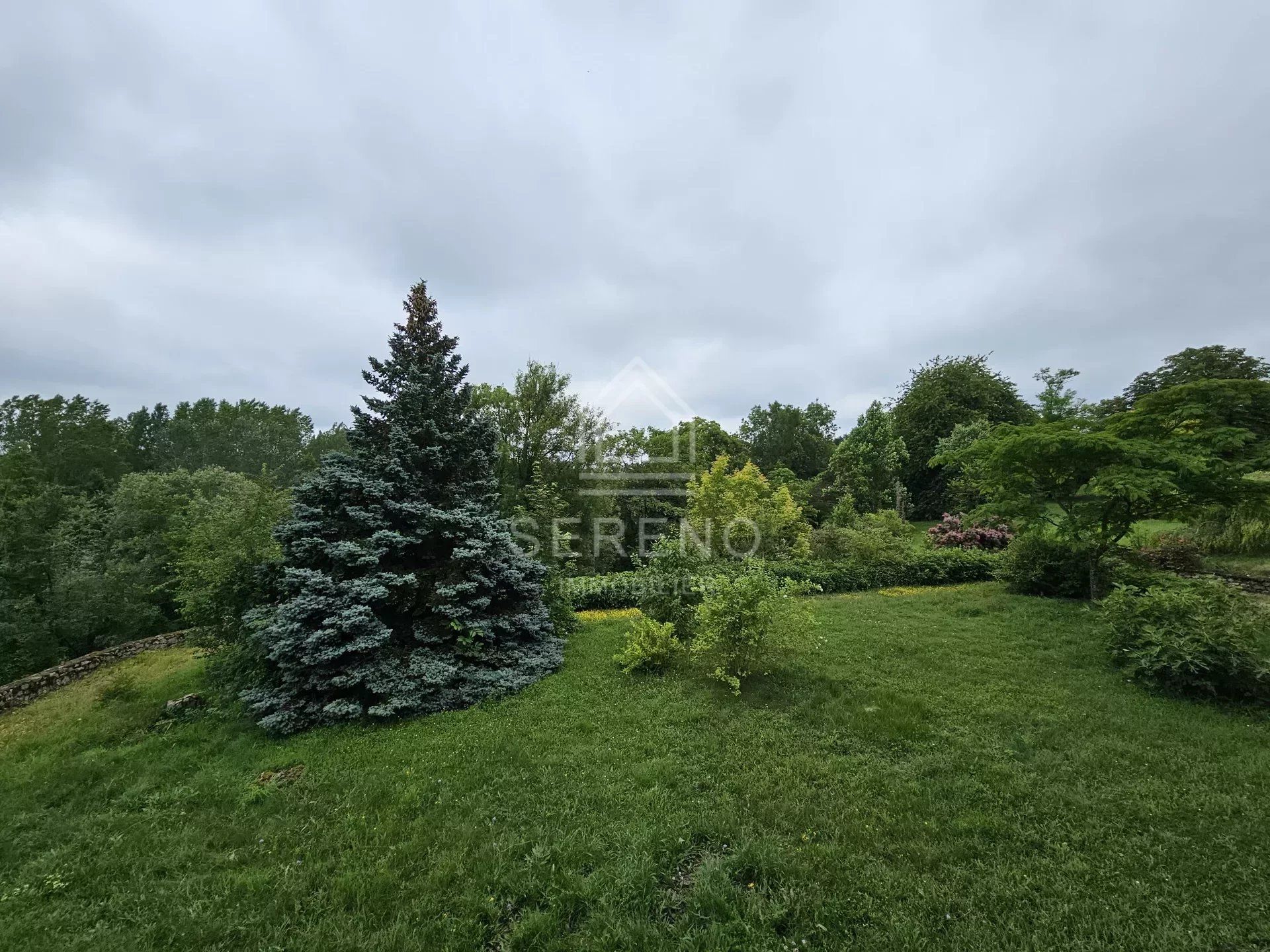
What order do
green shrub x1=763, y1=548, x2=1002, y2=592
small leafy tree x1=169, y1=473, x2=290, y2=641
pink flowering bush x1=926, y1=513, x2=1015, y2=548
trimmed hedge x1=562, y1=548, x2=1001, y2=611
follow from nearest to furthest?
small leafy tree x1=169, y1=473, x2=290, y2=641
trimmed hedge x1=562, y1=548, x2=1001, y2=611
green shrub x1=763, y1=548, x2=1002, y2=592
pink flowering bush x1=926, y1=513, x2=1015, y2=548

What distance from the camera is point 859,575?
1215 centimetres

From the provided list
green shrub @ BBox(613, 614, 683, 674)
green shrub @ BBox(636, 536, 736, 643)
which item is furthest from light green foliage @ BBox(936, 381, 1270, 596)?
green shrub @ BBox(613, 614, 683, 674)

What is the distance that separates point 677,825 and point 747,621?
9.24ft

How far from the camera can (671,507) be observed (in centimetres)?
1702

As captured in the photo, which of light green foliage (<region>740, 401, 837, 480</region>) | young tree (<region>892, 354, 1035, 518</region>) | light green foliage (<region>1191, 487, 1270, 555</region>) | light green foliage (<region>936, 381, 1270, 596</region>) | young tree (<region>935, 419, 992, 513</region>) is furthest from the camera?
light green foliage (<region>740, 401, 837, 480</region>)

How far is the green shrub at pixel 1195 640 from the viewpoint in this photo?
481cm

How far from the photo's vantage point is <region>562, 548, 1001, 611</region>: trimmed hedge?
430 inches

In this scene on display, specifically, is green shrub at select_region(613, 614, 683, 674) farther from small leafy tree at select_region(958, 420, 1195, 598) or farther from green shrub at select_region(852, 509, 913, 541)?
green shrub at select_region(852, 509, 913, 541)

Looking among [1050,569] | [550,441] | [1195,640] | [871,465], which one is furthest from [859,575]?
[871,465]

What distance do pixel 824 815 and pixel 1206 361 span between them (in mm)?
28363

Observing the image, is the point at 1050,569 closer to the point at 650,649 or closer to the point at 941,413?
the point at 650,649

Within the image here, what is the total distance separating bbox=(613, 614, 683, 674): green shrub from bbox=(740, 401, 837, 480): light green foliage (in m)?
25.1

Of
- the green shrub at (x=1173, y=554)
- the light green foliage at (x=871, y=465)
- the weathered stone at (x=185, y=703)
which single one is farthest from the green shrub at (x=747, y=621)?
the light green foliage at (x=871, y=465)

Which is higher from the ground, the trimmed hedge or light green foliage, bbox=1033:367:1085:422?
light green foliage, bbox=1033:367:1085:422
